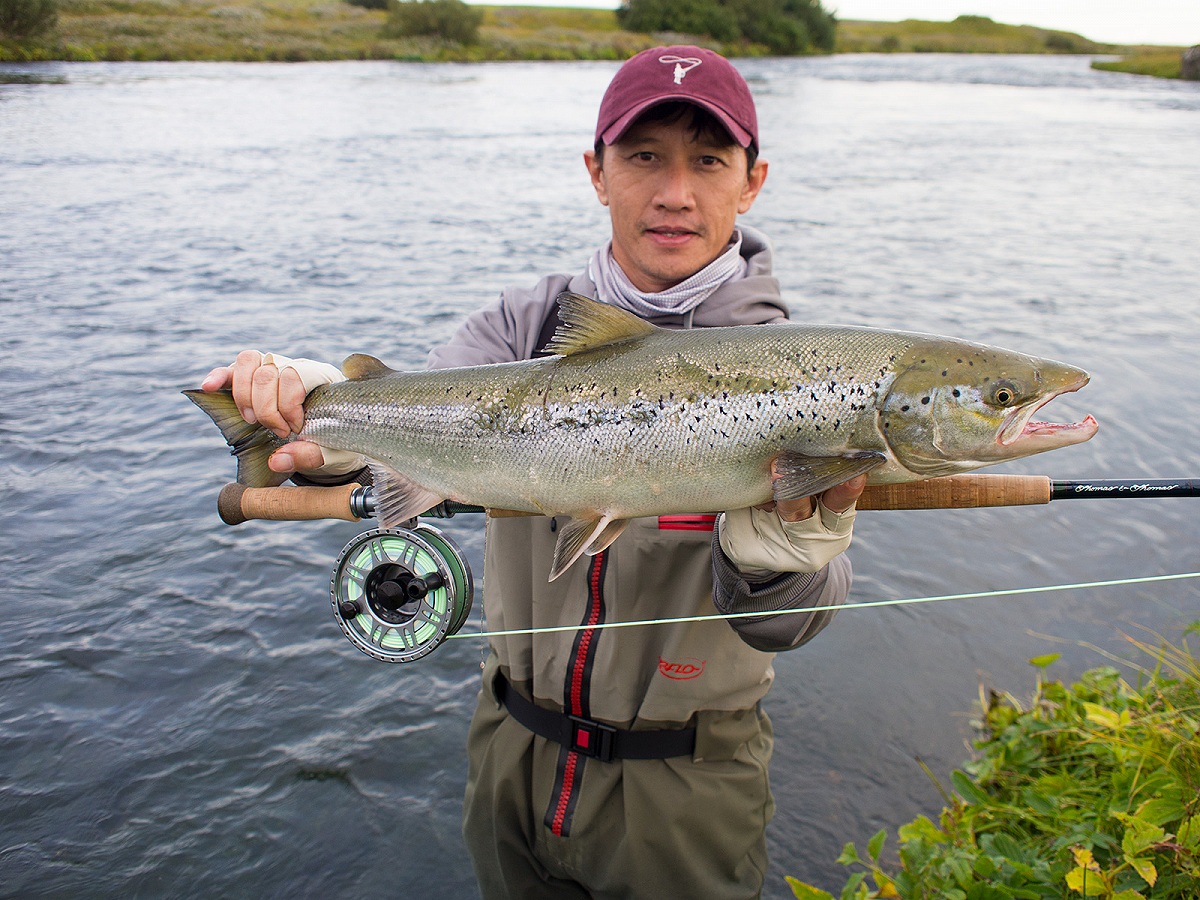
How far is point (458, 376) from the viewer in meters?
2.35

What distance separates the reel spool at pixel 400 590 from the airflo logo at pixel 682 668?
0.57m

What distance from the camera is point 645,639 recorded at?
8.11 feet

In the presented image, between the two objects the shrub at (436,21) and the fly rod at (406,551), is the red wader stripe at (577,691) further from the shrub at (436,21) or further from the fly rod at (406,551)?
the shrub at (436,21)

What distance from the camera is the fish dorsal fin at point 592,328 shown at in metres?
2.29

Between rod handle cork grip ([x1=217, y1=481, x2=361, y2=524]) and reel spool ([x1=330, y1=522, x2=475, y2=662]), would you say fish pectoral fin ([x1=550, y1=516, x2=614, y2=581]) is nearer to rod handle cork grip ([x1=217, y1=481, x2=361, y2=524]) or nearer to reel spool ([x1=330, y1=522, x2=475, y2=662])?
reel spool ([x1=330, y1=522, x2=475, y2=662])

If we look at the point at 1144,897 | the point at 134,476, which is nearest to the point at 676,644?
the point at 1144,897

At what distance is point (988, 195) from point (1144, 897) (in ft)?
46.3

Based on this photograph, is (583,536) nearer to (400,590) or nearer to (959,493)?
(400,590)

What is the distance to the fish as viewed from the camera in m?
2.14

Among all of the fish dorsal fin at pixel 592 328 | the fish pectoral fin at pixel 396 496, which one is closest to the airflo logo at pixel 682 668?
the fish pectoral fin at pixel 396 496

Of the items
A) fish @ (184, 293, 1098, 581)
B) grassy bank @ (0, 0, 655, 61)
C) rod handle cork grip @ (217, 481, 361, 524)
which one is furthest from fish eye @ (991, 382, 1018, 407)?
grassy bank @ (0, 0, 655, 61)

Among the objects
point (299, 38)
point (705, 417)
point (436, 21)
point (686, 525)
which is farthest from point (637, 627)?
point (436, 21)

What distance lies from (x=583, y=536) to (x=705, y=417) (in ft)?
1.36

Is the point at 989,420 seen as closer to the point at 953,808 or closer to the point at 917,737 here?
the point at 953,808
